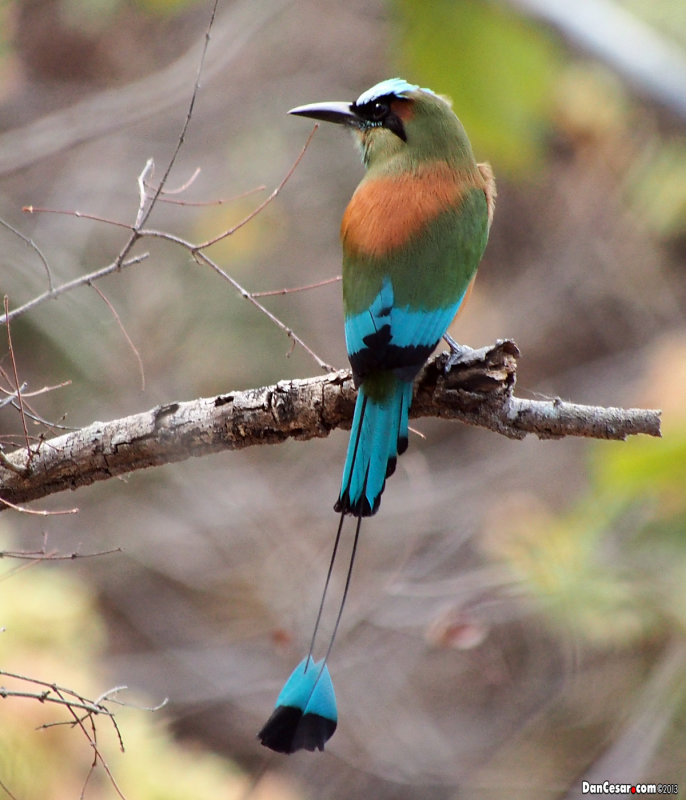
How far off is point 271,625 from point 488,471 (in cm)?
154

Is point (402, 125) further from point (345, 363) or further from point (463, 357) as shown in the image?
point (345, 363)

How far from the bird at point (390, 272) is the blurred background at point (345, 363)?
50 cm

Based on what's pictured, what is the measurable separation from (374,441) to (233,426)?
30 cm

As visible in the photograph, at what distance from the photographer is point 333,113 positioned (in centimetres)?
285

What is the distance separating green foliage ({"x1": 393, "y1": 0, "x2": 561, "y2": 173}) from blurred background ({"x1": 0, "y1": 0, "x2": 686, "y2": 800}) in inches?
0.5

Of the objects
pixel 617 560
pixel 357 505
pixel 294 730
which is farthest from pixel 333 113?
pixel 617 560

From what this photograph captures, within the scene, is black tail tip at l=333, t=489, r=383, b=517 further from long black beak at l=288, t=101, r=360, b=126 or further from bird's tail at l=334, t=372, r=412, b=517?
long black beak at l=288, t=101, r=360, b=126

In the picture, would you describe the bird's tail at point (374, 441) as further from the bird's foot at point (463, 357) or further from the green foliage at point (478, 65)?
the green foliage at point (478, 65)

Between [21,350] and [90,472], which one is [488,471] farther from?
[90,472]

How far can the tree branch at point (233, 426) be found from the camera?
196 centimetres

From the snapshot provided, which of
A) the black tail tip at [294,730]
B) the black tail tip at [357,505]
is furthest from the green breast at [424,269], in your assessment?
the black tail tip at [294,730]

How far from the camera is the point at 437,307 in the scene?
7.68ft

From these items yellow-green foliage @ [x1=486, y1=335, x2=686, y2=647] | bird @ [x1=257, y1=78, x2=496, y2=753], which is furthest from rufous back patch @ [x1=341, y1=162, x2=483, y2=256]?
yellow-green foliage @ [x1=486, y1=335, x2=686, y2=647]

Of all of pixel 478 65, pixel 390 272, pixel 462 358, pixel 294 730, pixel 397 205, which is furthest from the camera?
pixel 478 65
